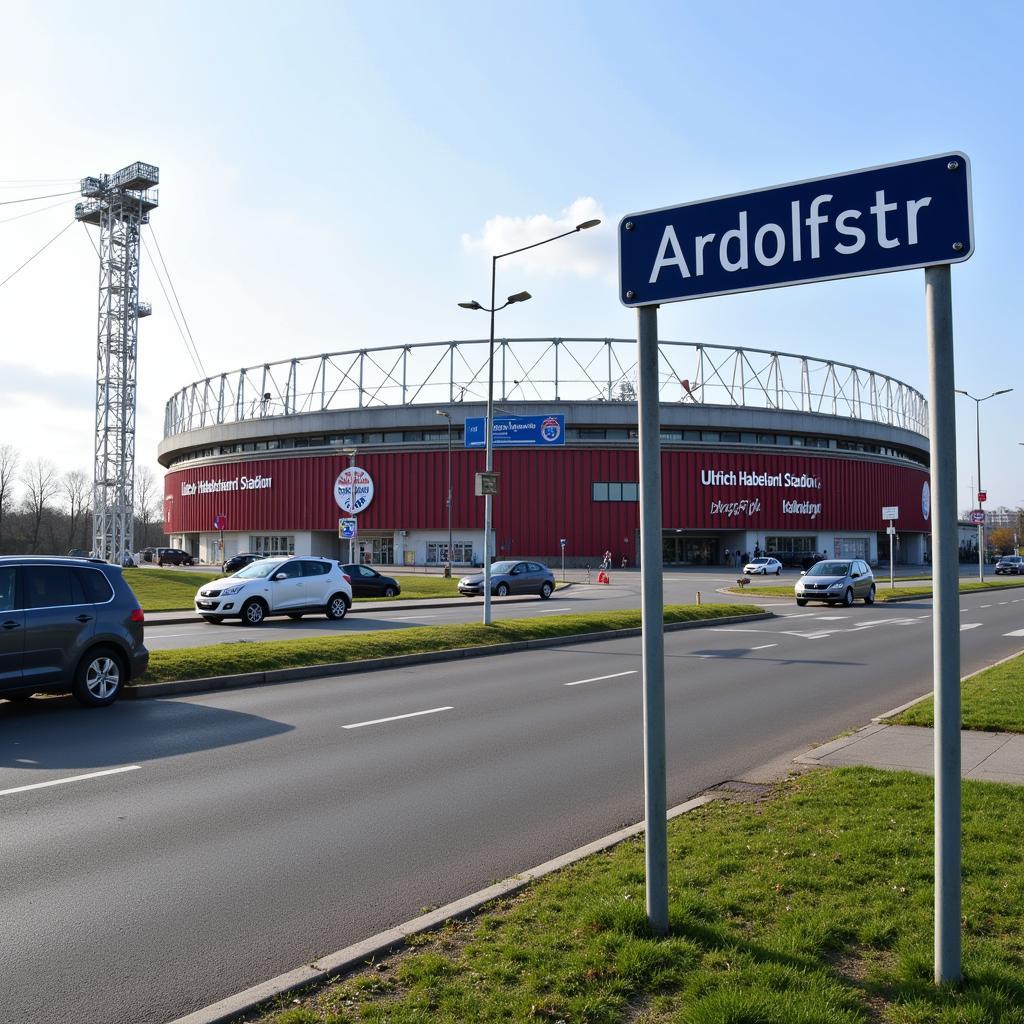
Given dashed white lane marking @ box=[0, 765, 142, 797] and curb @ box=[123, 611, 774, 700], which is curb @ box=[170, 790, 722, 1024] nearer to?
dashed white lane marking @ box=[0, 765, 142, 797]

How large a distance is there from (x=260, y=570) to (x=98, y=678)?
522 inches

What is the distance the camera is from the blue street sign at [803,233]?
11.8 ft

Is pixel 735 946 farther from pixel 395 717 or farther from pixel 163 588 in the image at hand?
pixel 163 588

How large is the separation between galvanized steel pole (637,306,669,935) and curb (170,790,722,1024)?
105 cm

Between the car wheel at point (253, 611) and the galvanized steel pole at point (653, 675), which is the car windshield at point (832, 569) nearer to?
the car wheel at point (253, 611)

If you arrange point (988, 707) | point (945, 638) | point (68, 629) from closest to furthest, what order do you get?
1. point (945, 638)
2. point (988, 707)
3. point (68, 629)

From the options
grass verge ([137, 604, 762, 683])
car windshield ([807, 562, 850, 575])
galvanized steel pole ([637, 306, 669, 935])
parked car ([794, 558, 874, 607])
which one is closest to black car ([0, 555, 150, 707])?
grass verge ([137, 604, 762, 683])

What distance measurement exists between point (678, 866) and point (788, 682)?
903cm

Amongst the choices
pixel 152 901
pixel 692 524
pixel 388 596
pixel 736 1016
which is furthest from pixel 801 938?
pixel 692 524

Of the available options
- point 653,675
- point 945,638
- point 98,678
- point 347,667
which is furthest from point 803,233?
point 347,667

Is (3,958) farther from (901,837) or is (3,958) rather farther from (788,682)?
(788,682)

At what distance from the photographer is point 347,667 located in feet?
49.5

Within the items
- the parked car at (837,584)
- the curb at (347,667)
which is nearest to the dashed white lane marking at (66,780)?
the curb at (347,667)

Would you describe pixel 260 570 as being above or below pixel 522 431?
below
